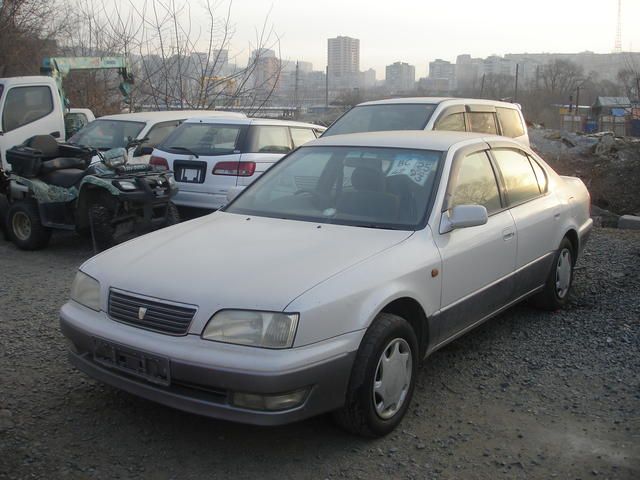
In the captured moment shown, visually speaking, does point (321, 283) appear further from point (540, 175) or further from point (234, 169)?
point (234, 169)

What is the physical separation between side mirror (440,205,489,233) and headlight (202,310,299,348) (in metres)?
1.38

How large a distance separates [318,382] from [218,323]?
551 mm

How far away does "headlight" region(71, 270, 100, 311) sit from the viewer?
362cm

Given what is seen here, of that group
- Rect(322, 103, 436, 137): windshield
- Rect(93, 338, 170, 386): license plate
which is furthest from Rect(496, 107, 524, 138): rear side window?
Rect(93, 338, 170, 386): license plate

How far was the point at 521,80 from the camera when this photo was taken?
62469 millimetres

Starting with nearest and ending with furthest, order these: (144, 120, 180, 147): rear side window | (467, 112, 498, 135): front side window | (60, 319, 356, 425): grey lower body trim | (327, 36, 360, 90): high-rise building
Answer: (60, 319, 356, 425): grey lower body trim → (467, 112, 498, 135): front side window → (144, 120, 180, 147): rear side window → (327, 36, 360, 90): high-rise building

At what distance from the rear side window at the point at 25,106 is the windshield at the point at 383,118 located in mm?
→ 5351

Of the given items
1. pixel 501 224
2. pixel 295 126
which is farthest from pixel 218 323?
pixel 295 126

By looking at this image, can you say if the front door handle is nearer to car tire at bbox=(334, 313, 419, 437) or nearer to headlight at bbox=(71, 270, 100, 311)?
car tire at bbox=(334, 313, 419, 437)

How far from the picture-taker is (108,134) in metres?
10.2

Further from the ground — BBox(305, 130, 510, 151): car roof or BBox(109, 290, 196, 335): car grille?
BBox(305, 130, 510, 151): car roof

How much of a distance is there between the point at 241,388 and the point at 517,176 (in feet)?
10.2

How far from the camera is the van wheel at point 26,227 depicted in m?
8.20

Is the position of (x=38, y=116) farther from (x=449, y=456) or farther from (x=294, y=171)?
(x=449, y=456)
